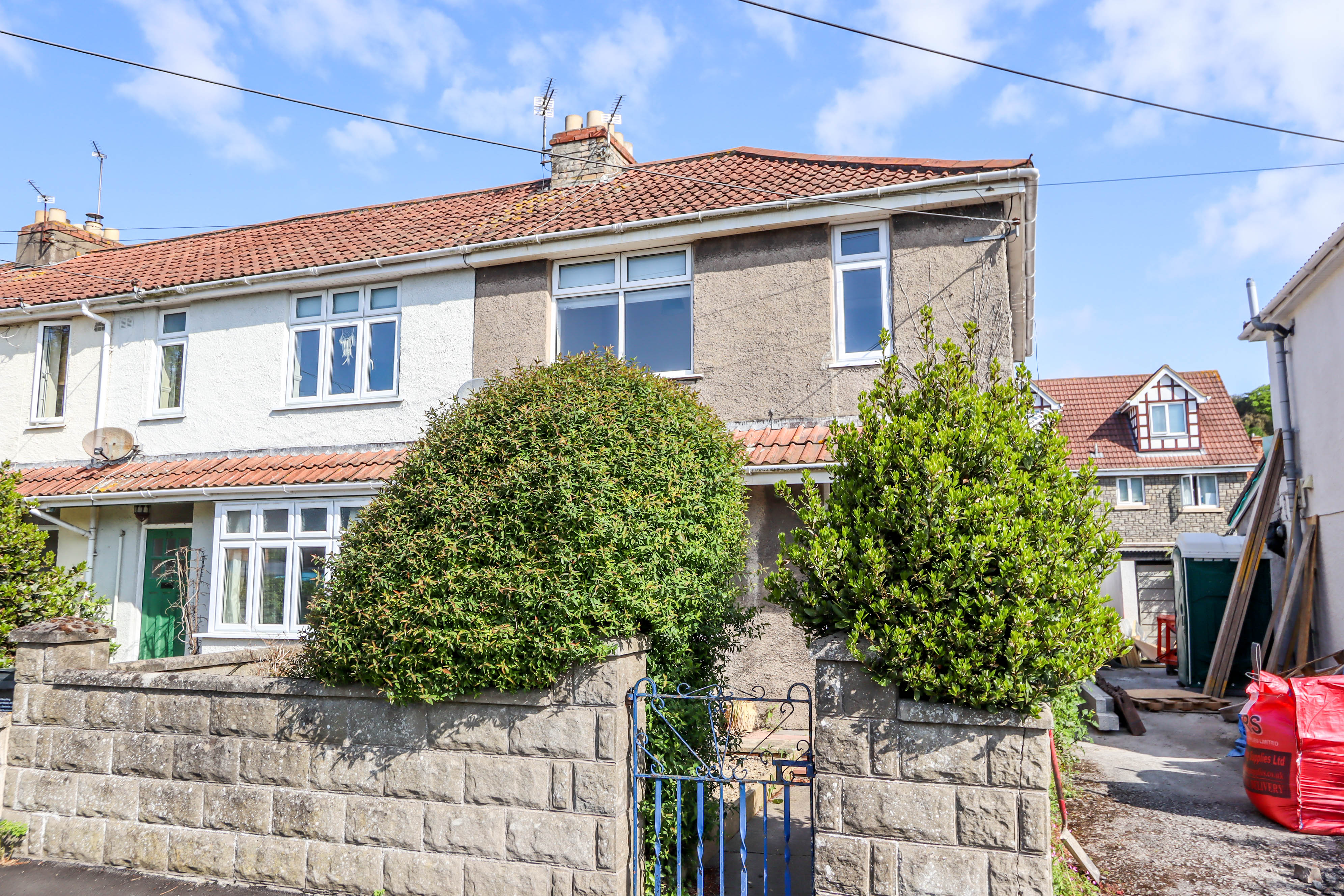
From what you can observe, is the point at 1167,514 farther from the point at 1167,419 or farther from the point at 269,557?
the point at 269,557

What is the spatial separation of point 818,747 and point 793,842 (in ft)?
5.94

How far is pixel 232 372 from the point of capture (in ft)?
38.9

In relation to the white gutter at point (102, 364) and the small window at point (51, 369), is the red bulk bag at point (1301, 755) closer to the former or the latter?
the white gutter at point (102, 364)

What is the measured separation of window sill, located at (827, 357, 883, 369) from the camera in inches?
361

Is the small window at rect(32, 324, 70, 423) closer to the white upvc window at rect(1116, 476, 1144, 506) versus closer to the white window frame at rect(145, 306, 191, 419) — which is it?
the white window frame at rect(145, 306, 191, 419)

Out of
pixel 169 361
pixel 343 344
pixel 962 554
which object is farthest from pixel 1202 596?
pixel 169 361

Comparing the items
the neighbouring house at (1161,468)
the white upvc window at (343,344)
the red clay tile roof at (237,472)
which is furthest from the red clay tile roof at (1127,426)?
the white upvc window at (343,344)

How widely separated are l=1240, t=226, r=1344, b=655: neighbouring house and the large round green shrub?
33.6 ft

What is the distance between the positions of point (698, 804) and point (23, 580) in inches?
264

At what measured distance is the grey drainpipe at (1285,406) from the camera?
41.6 feet

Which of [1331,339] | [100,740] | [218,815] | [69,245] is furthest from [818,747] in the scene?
[69,245]

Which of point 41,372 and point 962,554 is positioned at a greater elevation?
point 41,372

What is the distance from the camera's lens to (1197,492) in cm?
2622

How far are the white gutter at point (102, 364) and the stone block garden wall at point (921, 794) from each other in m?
12.4
